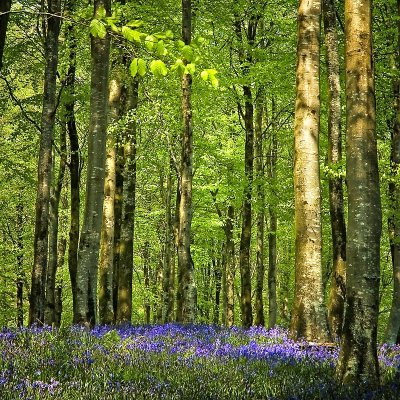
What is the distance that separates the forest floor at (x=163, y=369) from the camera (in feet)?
12.4

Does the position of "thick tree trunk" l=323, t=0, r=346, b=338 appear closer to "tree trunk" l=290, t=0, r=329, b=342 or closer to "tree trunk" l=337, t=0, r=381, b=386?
"tree trunk" l=290, t=0, r=329, b=342

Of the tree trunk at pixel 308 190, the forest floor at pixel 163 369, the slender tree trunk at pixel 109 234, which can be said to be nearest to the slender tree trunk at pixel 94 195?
the forest floor at pixel 163 369

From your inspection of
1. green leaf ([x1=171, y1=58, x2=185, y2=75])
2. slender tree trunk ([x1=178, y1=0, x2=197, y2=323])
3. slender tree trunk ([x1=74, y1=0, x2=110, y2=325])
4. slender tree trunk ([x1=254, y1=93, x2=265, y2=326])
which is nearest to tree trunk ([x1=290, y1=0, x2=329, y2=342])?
slender tree trunk ([x1=74, y1=0, x2=110, y2=325])

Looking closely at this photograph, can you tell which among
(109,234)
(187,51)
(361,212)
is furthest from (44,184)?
(187,51)

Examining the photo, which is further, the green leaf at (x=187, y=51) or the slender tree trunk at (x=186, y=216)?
the slender tree trunk at (x=186, y=216)

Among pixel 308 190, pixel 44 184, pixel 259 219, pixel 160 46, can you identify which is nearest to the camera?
pixel 160 46

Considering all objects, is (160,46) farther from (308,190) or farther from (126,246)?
(126,246)

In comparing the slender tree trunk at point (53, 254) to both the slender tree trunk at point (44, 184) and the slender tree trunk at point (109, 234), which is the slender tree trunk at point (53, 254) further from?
the slender tree trunk at point (44, 184)

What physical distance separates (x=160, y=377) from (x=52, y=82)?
8866 millimetres

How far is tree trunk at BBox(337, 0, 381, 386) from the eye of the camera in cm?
455

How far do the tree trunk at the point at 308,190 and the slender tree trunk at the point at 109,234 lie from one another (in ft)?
17.3

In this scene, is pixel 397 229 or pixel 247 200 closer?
pixel 397 229

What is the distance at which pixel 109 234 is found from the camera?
1221 cm

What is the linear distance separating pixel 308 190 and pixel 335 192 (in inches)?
176
